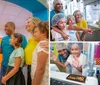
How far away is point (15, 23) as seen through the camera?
76.9 inches

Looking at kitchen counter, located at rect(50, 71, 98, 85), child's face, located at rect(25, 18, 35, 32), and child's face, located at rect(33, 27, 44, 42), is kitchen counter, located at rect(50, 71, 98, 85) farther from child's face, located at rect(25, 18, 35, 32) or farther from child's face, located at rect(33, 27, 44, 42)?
child's face, located at rect(25, 18, 35, 32)

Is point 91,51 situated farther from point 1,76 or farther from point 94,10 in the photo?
point 1,76

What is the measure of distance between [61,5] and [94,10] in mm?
376

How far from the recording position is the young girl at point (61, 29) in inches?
72.0

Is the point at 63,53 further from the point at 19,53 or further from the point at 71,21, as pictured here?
the point at 19,53

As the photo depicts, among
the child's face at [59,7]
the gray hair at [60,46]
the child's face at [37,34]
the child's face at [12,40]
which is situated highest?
the child's face at [59,7]

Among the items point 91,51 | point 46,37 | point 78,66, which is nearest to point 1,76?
point 46,37

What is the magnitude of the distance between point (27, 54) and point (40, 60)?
0.58 ft

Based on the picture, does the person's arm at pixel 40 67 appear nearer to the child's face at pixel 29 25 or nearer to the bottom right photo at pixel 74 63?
the bottom right photo at pixel 74 63

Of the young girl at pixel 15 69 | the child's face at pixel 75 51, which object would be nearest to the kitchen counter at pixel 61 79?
the child's face at pixel 75 51

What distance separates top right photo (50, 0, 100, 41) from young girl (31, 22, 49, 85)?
0.09m

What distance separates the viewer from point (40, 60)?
190 centimetres

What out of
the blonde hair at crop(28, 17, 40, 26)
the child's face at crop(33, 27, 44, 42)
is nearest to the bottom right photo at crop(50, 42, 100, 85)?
the child's face at crop(33, 27, 44, 42)

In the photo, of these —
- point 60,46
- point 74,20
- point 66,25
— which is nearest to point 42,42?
point 60,46
